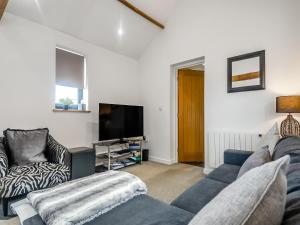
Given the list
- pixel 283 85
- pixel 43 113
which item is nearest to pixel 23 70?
pixel 43 113

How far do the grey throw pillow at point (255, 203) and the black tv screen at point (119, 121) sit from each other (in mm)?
3023

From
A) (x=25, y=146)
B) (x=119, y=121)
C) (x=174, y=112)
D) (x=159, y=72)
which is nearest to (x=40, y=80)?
(x=25, y=146)

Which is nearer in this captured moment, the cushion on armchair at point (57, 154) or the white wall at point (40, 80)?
the cushion on armchair at point (57, 154)

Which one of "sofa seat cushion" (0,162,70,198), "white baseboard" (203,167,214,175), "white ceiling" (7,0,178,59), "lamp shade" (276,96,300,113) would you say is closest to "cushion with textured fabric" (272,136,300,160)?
"lamp shade" (276,96,300,113)

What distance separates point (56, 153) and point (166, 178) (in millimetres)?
1764

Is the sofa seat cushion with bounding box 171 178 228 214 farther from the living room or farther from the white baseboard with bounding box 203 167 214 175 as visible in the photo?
the white baseboard with bounding box 203 167 214 175

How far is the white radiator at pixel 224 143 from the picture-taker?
276 cm

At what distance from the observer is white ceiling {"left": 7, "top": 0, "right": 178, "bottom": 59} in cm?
277

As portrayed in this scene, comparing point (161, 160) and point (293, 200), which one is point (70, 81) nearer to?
point (161, 160)

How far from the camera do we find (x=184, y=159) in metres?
4.18

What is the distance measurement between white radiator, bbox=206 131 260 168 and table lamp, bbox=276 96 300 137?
15.7 inches

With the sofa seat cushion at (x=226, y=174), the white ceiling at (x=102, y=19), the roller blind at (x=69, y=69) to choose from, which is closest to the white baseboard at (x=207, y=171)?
the sofa seat cushion at (x=226, y=174)

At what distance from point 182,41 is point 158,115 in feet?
5.54

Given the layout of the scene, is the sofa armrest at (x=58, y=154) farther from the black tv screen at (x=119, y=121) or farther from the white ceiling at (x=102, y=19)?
the white ceiling at (x=102, y=19)
